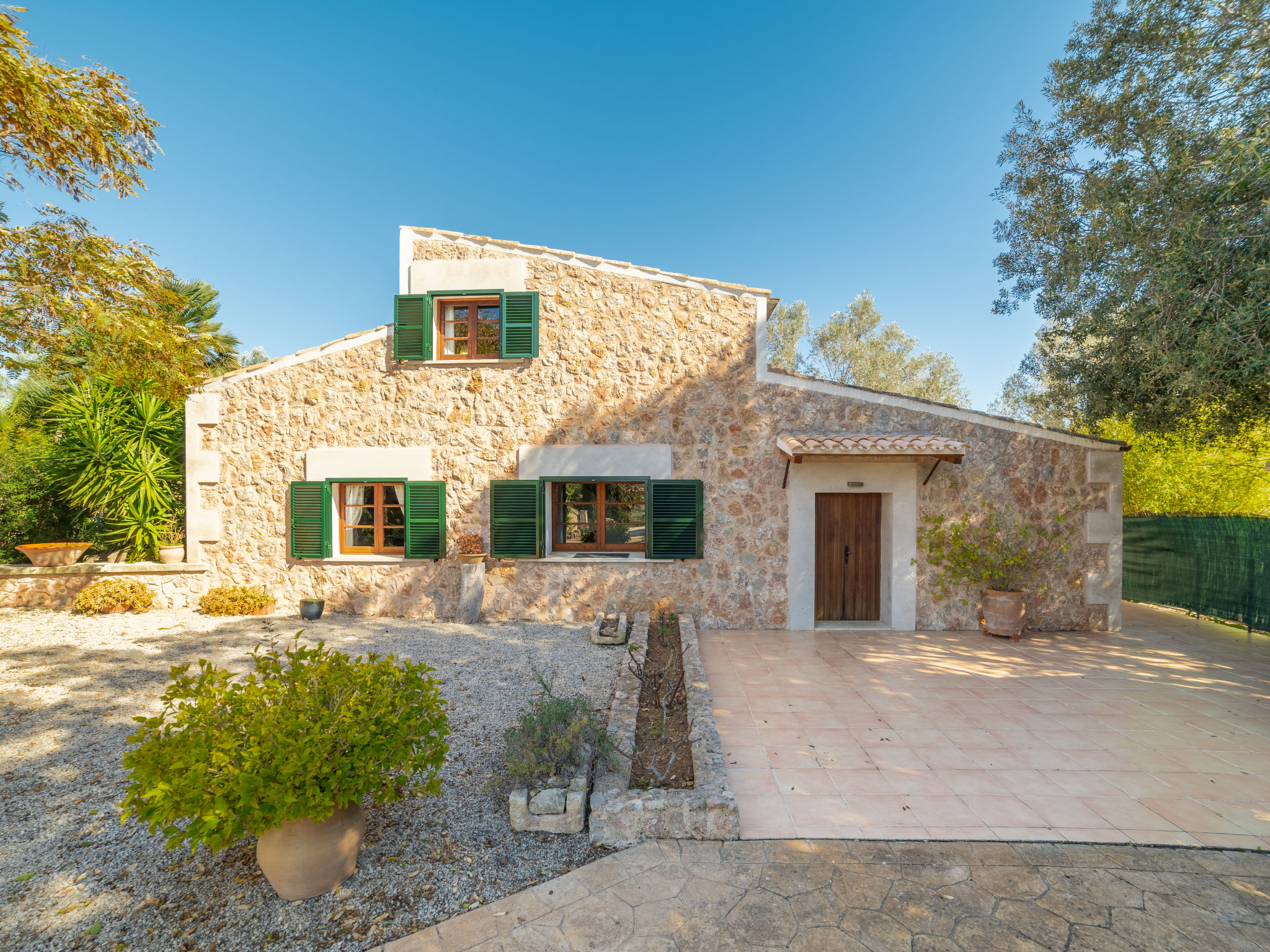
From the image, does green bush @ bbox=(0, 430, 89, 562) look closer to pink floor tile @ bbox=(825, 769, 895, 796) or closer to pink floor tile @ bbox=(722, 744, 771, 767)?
pink floor tile @ bbox=(722, 744, 771, 767)

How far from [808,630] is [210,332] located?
50.3 ft

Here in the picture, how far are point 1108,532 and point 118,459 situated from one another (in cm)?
1550

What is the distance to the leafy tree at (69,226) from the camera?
215 inches

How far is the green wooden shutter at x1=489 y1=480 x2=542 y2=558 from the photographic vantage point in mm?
7586

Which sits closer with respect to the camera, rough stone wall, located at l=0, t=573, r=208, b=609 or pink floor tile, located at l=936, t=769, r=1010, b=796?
pink floor tile, located at l=936, t=769, r=1010, b=796

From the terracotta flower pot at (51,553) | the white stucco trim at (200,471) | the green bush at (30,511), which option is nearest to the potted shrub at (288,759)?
the white stucco trim at (200,471)

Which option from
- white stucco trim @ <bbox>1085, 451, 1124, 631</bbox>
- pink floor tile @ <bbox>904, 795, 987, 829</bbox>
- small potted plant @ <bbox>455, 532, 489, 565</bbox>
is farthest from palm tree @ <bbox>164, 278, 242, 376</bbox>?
white stucco trim @ <bbox>1085, 451, 1124, 631</bbox>

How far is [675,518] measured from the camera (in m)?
7.41

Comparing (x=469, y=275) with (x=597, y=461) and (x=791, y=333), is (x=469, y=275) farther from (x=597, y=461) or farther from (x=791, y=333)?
(x=791, y=333)

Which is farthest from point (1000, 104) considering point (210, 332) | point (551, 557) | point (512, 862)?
point (210, 332)

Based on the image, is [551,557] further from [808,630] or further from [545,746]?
[545,746]

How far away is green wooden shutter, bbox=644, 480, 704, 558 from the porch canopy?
1481 mm

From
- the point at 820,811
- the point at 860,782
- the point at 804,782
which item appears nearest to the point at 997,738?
the point at 860,782

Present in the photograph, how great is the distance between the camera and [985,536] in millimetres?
7109
